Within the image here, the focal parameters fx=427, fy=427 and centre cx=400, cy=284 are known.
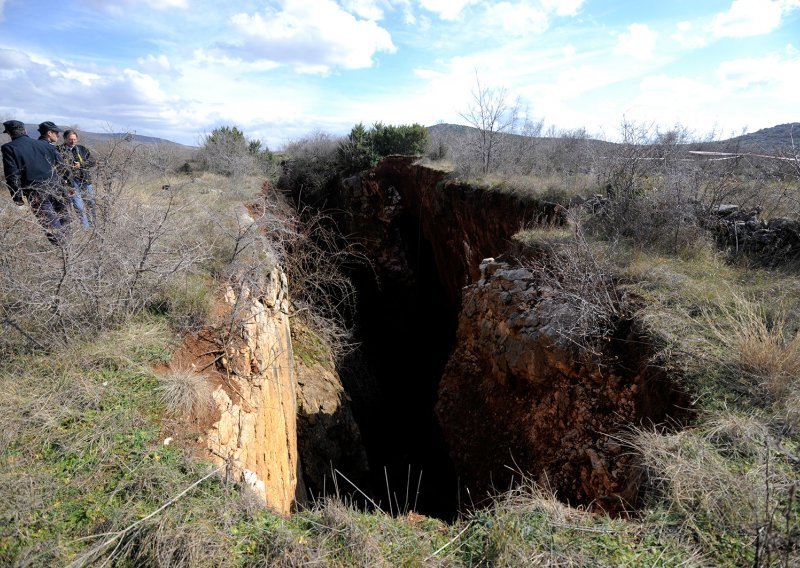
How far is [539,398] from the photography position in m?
5.22

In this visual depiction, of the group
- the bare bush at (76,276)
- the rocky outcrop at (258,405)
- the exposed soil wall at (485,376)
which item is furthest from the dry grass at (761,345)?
the bare bush at (76,276)

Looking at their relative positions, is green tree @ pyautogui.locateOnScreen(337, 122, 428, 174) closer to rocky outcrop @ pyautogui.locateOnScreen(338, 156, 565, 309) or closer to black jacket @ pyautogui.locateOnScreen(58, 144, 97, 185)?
rocky outcrop @ pyautogui.locateOnScreen(338, 156, 565, 309)

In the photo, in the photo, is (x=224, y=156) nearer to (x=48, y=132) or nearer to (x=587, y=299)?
(x=48, y=132)

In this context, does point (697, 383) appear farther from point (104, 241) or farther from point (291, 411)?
point (104, 241)

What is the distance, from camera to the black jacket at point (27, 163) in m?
5.12

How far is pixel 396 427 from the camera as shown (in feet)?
37.9

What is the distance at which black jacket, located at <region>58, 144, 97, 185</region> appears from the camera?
18.9 ft

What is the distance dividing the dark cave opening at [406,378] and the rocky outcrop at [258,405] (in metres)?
2.97

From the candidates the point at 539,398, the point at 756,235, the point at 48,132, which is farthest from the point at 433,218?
the point at 48,132

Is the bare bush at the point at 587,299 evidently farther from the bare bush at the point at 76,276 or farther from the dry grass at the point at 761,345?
the bare bush at the point at 76,276

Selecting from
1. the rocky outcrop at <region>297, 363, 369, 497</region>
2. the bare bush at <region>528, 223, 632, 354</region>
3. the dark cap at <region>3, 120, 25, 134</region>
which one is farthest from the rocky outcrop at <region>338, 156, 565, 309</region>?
the dark cap at <region>3, 120, 25, 134</region>

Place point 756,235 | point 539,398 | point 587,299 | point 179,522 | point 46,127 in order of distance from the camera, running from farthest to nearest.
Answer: point 756,235 → point 46,127 → point 539,398 → point 587,299 → point 179,522

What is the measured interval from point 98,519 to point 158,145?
20.0 m

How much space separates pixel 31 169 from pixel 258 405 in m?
4.14
